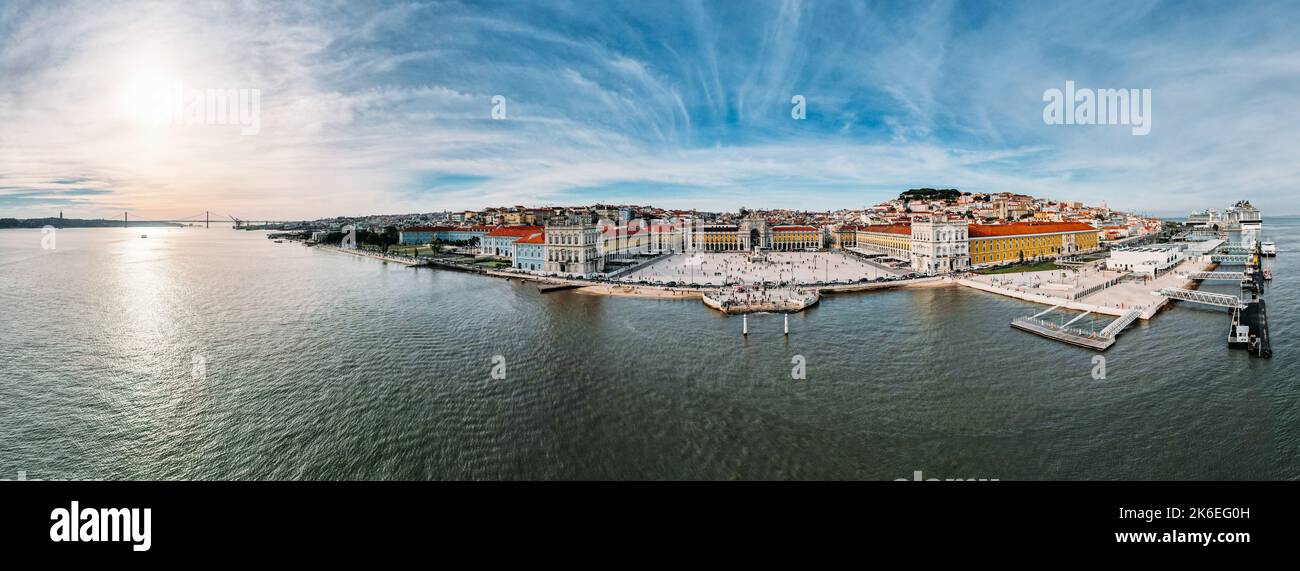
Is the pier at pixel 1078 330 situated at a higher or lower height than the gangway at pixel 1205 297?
lower

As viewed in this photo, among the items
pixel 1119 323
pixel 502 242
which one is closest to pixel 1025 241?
pixel 1119 323

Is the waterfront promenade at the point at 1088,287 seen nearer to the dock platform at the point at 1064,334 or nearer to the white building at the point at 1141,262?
the white building at the point at 1141,262

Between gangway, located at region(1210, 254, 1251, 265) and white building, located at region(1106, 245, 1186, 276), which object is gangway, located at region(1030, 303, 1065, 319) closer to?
white building, located at region(1106, 245, 1186, 276)

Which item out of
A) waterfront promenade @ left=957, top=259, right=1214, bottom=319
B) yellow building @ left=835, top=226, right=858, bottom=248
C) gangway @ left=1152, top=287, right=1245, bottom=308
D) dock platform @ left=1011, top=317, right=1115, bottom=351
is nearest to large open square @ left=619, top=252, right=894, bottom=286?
waterfront promenade @ left=957, top=259, right=1214, bottom=319

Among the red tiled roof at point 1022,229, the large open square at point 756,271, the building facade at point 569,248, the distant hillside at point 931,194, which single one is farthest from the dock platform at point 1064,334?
the distant hillside at point 931,194

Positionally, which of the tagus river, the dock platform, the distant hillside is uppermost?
the distant hillside
